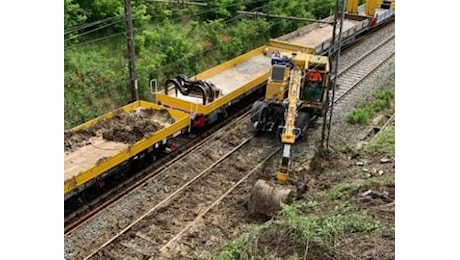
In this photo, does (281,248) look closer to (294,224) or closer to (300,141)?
(294,224)

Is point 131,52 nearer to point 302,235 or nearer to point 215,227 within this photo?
point 215,227

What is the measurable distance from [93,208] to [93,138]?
2.06 m

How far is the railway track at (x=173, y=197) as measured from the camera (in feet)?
32.1

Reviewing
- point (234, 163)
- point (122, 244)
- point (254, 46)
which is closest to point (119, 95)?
point (234, 163)

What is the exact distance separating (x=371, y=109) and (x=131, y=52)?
26.3 ft

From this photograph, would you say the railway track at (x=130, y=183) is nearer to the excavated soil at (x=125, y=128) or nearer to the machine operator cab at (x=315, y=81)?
the excavated soil at (x=125, y=128)

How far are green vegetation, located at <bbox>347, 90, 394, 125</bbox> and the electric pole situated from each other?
22.0ft

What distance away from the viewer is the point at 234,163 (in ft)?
44.0

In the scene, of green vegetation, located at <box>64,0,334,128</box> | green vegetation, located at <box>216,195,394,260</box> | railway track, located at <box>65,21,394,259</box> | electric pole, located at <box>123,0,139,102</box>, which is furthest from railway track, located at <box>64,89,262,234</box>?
green vegetation, located at <box>216,195,394,260</box>

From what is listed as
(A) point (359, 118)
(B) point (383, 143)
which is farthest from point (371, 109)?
(B) point (383, 143)

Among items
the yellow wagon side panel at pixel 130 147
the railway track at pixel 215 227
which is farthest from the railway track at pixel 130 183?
the railway track at pixel 215 227

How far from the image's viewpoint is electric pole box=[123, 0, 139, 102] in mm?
13195

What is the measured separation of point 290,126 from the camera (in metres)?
12.6

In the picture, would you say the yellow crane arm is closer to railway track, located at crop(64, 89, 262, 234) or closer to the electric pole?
railway track, located at crop(64, 89, 262, 234)
